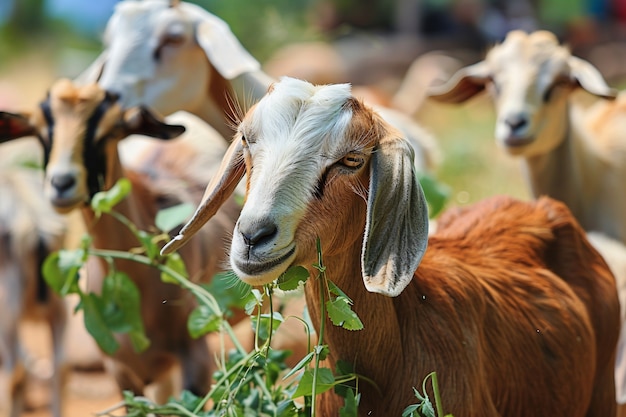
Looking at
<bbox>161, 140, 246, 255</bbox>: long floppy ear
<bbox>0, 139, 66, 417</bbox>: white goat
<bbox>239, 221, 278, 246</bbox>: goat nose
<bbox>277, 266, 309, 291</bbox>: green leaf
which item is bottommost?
<bbox>0, 139, 66, 417</bbox>: white goat

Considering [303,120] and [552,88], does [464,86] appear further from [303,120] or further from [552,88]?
[303,120]

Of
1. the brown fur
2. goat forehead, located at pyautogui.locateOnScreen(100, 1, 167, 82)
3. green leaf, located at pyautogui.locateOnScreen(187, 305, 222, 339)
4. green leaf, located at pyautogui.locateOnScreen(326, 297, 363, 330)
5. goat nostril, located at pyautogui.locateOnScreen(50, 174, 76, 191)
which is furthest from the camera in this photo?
goat forehead, located at pyautogui.locateOnScreen(100, 1, 167, 82)

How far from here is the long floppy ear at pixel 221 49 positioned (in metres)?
4.98

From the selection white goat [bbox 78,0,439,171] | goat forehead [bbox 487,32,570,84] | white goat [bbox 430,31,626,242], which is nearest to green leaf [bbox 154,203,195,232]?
white goat [bbox 78,0,439,171]

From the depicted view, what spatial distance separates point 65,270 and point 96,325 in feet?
0.82

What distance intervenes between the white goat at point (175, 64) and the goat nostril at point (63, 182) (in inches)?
30.0

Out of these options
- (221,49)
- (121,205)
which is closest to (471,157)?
(221,49)

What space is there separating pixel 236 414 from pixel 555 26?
1571cm

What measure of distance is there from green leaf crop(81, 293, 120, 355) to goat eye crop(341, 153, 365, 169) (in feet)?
5.53

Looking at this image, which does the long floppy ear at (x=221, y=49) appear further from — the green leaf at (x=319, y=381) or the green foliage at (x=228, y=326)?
the green leaf at (x=319, y=381)

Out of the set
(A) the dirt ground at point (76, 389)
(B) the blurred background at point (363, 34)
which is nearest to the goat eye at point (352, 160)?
(A) the dirt ground at point (76, 389)

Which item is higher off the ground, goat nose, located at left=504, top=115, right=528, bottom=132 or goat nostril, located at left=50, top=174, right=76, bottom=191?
goat nostril, located at left=50, top=174, right=76, bottom=191

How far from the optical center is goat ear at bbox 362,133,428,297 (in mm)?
Result: 2604

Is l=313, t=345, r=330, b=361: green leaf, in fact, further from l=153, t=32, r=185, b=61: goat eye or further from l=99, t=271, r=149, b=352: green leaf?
l=153, t=32, r=185, b=61: goat eye
